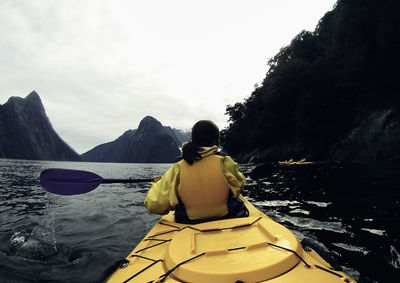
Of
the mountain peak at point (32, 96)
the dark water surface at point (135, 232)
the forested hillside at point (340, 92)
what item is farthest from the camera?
the mountain peak at point (32, 96)

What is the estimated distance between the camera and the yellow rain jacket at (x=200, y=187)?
93.7 inches

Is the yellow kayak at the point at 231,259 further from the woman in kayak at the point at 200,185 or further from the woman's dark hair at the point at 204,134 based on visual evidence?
the woman's dark hair at the point at 204,134

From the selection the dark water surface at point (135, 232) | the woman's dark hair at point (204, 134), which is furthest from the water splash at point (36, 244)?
the woman's dark hair at point (204, 134)

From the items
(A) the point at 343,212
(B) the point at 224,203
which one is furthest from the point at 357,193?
(B) the point at 224,203

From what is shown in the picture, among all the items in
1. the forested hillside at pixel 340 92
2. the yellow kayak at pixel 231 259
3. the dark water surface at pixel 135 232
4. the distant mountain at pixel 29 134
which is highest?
the distant mountain at pixel 29 134

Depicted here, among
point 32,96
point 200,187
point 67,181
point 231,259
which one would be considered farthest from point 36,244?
point 32,96

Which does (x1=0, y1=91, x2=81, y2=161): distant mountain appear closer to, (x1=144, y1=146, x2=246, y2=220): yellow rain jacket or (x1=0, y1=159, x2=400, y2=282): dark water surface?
(x1=0, y1=159, x2=400, y2=282): dark water surface

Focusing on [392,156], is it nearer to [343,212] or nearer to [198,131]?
[343,212]

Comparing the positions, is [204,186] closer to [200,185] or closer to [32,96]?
[200,185]

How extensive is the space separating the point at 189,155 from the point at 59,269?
2.76 m

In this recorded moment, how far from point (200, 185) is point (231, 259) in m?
0.91

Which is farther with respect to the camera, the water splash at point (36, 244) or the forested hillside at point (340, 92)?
the forested hillside at point (340, 92)

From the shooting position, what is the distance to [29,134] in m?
158

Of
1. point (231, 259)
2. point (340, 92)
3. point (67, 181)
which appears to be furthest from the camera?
point (340, 92)
